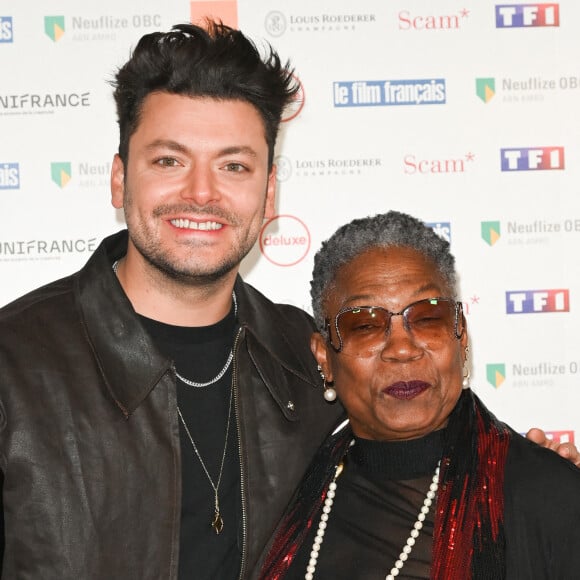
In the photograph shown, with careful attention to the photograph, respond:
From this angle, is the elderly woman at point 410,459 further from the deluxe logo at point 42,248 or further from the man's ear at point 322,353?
the deluxe logo at point 42,248

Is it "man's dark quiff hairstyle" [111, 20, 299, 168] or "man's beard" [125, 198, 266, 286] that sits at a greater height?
"man's dark quiff hairstyle" [111, 20, 299, 168]

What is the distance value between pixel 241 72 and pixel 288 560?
128 centimetres

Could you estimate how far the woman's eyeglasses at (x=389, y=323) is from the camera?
6.25 ft

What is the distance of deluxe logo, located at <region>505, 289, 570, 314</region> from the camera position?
3.77 m

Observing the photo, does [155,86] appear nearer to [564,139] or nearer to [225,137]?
[225,137]

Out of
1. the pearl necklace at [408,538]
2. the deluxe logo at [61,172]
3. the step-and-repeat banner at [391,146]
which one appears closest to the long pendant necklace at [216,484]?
the pearl necklace at [408,538]

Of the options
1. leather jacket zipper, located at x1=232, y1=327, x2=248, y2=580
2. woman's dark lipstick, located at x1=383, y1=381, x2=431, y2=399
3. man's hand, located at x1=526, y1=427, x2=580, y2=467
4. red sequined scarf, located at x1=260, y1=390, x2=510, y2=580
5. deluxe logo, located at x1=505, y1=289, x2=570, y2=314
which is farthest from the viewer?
deluxe logo, located at x1=505, y1=289, x2=570, y2=314

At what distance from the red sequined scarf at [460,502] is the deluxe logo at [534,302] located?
5.97 ft

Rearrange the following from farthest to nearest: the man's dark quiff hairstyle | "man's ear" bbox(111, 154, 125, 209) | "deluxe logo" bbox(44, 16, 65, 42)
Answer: "deluxe logo" bbox(44, 16, 65, 42) < "man's ear" bbox(111, 154, 125, 209) < the man's dark quiff hairstyle

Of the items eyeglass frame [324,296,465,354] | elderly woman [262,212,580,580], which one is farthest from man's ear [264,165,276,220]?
eyeglass frame [324,296,465,354]

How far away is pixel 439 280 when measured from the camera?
6.47ft

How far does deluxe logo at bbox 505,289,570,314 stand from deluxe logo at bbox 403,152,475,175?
593 mm

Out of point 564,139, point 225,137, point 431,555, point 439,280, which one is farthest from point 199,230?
point 564,139

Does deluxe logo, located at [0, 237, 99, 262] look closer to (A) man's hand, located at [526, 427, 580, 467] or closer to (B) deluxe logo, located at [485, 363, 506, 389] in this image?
(B) deluxe logo, located at [485, 363, 506, 389]
